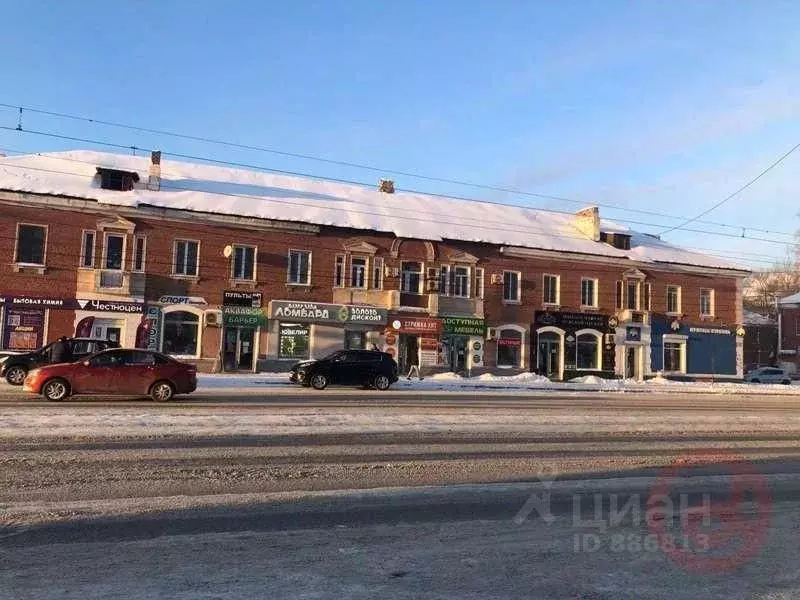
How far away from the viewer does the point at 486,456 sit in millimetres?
11250

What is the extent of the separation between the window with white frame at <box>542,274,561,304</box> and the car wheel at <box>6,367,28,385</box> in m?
27.6

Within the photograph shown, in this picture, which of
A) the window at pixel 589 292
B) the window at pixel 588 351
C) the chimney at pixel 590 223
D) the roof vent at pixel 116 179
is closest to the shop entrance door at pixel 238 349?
the roof vent at pixel 116 179

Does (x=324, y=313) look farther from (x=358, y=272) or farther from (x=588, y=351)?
(x=588, y=351)

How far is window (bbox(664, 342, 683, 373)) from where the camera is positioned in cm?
4384

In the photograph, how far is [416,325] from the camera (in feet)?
123

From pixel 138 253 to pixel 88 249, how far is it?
2121mm

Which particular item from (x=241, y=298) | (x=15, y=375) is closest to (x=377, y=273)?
(x=241, y=298)

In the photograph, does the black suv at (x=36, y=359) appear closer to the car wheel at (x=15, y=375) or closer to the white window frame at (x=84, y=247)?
the car wheel at (x=15, y=375)

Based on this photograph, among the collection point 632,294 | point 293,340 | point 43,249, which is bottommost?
point 293,340

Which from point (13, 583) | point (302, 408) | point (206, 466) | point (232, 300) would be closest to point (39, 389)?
point (302, 408)

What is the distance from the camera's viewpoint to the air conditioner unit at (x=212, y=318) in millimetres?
33594

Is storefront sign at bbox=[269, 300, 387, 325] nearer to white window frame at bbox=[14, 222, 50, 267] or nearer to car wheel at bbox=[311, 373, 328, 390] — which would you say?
car wheel at bbox=[311, 373, 328, 390]

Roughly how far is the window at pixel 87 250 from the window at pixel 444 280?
1725 cm

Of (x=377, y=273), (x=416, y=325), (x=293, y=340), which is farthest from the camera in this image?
(x=416, y=325)
